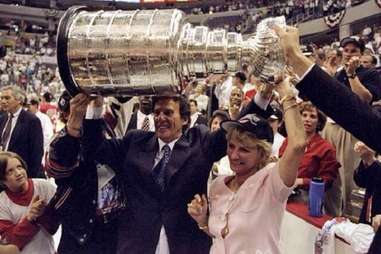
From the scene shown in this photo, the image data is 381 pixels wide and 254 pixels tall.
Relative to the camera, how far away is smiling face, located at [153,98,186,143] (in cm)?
202

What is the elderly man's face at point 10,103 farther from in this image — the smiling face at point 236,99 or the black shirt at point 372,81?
the black shirt at point 372,81

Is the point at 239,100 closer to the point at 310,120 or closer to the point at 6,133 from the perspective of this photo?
the point at 310,120

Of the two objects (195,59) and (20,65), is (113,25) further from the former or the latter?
(20,65)

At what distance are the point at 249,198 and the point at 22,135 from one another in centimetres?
299

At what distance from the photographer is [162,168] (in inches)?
A: 81.4

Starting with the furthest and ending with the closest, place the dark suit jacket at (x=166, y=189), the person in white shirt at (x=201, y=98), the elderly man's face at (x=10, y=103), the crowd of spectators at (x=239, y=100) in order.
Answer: the person in white shirt at (x=201, y=98)
the elderly man's face at (x=10, y=103)
the crowd of spectators at (x=239, y=100)
the dark suit jacket at (x=166, y=189)

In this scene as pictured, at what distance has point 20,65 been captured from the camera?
2242 cm

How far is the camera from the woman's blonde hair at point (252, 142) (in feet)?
6.23

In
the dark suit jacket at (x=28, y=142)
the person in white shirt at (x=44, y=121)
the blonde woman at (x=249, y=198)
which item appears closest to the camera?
the blonde woman at (x=249, y=198)

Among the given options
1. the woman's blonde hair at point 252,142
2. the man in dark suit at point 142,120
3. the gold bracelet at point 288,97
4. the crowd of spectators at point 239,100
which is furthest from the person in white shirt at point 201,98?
the gold bracelet at point 288,97

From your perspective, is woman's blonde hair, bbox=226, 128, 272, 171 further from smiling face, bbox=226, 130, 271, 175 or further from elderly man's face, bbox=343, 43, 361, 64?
elderly man's face, bbox=343, 43, 361, 64

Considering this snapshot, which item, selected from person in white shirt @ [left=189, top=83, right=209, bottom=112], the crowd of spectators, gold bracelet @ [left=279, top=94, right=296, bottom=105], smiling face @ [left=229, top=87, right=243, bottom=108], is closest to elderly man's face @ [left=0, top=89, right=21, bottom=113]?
the crowd of spectators

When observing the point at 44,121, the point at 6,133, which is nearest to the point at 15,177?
the point at 6,133

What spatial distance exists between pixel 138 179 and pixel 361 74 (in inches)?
70.1
